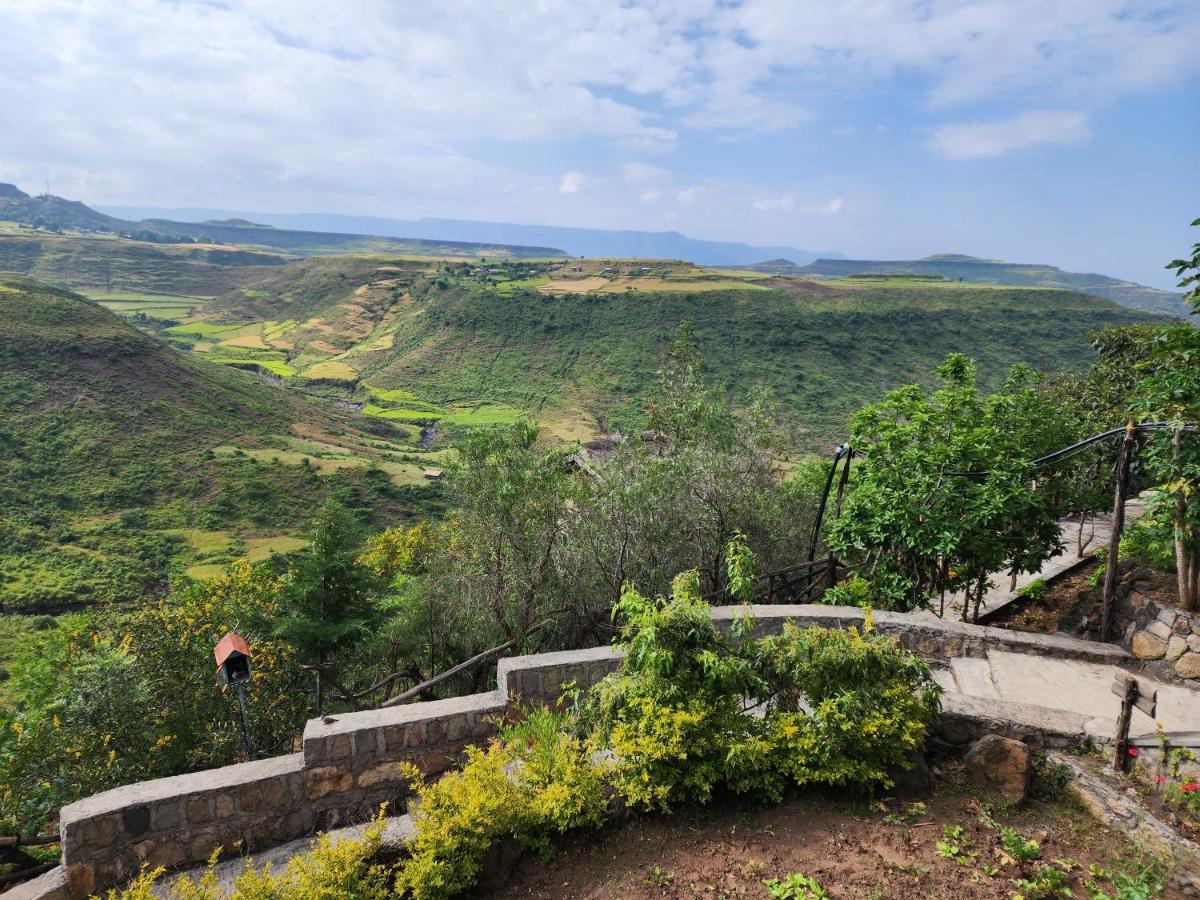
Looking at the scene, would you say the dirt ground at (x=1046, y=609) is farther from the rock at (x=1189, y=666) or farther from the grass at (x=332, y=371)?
the grass at (x=332, y=371)

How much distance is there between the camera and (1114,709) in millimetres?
5480

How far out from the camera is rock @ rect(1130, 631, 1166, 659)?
5.94 meters

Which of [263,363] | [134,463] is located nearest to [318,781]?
[134,463]

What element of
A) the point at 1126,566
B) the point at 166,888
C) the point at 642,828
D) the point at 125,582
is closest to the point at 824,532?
the point at 1126,566

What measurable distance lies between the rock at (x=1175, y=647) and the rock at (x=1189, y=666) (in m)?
0.06

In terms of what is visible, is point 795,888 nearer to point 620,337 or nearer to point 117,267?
point 620,337

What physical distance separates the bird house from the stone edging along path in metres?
0.89

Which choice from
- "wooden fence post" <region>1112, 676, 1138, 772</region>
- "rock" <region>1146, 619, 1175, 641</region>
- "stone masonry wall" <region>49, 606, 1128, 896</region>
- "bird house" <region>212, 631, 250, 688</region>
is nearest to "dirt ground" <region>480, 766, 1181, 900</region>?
"wooden fence post" <region>1112, 676, 1138, 772</region>

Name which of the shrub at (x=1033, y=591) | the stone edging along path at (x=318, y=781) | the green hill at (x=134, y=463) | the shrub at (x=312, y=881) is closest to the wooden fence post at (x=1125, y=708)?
the stone edging along path at (x=318, y=781)

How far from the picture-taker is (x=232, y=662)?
5.47 m

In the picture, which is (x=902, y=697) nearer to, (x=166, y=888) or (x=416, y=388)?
(x=166, y=888)

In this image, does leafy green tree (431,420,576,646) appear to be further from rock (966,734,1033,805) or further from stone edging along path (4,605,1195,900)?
rock (966,734,1033,805)

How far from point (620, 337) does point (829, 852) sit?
88504mm

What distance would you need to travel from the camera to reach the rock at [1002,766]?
14.2ft
